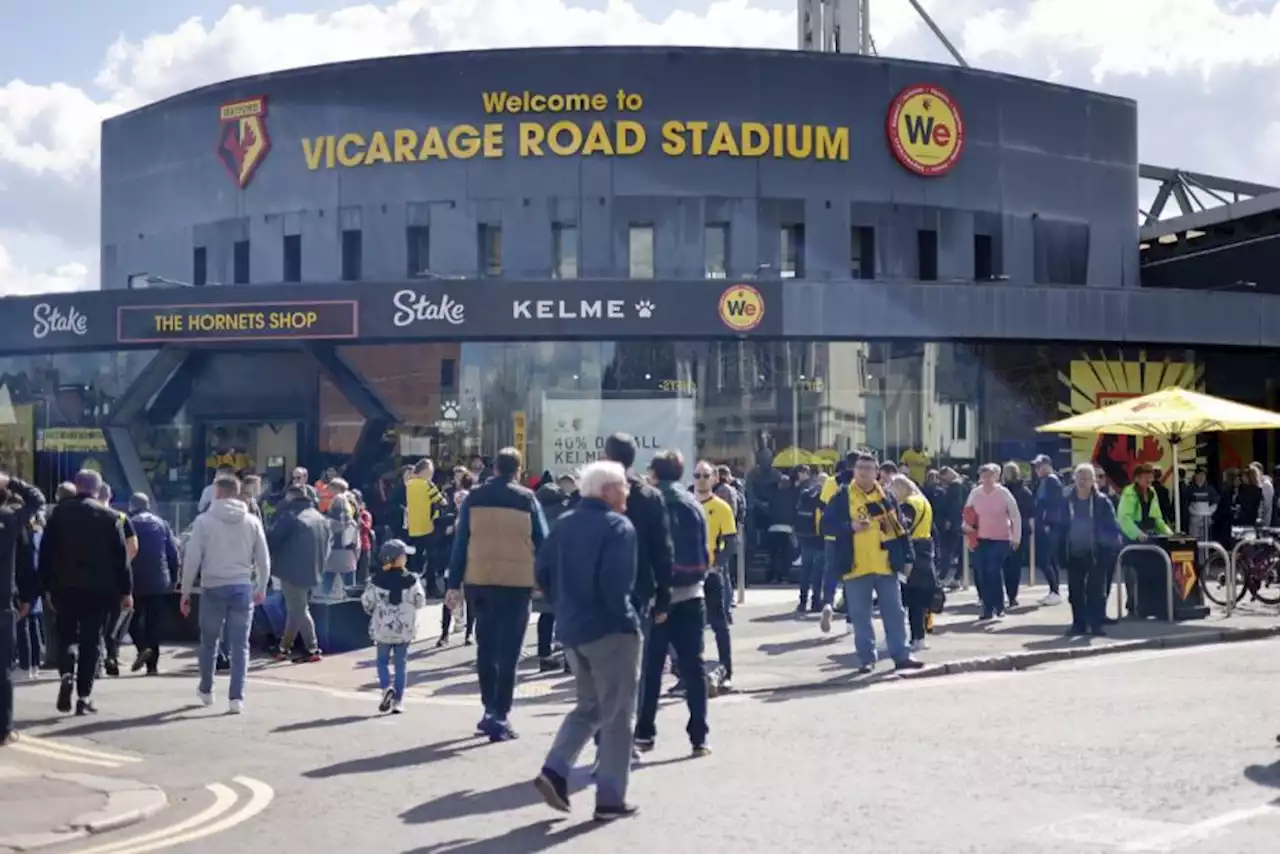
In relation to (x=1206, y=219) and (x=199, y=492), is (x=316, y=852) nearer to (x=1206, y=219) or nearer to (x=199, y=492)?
(x=199, y=492)

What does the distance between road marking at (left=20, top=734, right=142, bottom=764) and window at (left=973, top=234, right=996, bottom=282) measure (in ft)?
86.1

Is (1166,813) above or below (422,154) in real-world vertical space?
below

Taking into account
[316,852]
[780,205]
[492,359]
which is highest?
[780,205]

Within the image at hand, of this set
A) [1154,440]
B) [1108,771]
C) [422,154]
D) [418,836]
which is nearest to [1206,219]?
[1154,440]

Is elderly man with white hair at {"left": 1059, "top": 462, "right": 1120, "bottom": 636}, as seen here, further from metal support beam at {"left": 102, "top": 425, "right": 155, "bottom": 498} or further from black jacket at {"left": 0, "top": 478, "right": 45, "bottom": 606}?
metal support beam at {"left": 102, "top": 425, "right": 155, "bottom": 498}

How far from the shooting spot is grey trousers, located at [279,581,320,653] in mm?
16406

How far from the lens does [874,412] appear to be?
30.9 metres

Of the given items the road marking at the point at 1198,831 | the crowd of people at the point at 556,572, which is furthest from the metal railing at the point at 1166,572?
the road marking at the point at 1198,831

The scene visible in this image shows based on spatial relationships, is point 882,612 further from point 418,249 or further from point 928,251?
point 418,249

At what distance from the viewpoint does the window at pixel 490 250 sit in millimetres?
33250

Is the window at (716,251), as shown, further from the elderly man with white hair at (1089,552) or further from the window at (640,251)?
the elderly man with white hair at (1089,552)

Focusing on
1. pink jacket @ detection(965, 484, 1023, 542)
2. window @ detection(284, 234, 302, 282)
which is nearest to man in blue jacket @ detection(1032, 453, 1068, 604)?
pink jacket @ detection(965, 484, 1023, 542)

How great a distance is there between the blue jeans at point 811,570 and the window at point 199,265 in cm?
2058

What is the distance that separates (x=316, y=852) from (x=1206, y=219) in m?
36.7
